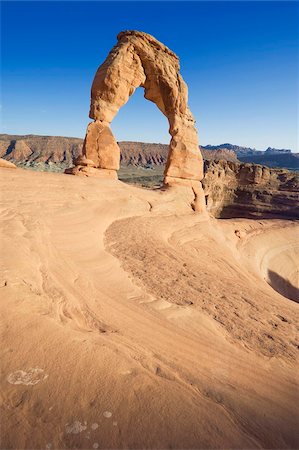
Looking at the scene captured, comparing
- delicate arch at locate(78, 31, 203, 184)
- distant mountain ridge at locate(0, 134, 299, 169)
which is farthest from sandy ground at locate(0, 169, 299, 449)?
distant mountain ridge at locate(0, 134, 299, 169)

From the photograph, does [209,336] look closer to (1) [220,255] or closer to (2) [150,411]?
(2) [150,411]

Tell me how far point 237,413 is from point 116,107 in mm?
10373

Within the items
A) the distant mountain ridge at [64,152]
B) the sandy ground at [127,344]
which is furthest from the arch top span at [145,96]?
the distant mountain ridge at [64,152]

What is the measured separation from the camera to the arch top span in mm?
9906

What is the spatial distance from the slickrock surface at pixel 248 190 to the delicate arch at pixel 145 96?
1277cm

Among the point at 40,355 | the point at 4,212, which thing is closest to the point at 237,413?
the point at 40,355

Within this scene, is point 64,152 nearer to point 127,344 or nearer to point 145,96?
point 145,96

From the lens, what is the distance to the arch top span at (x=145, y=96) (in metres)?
9.91

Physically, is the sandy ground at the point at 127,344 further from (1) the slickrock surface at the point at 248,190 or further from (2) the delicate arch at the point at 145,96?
(1) the slickrock surface at the point at 248,190

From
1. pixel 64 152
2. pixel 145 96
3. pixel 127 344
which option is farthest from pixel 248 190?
pixel 64 152

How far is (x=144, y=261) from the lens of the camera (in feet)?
15.9

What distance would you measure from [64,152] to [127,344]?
8993 centimetres

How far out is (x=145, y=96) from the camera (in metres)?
12.0

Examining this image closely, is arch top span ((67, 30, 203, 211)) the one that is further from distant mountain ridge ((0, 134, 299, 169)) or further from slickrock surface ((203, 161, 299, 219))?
distant mountain ridge ((0, 134, 299, 169))
